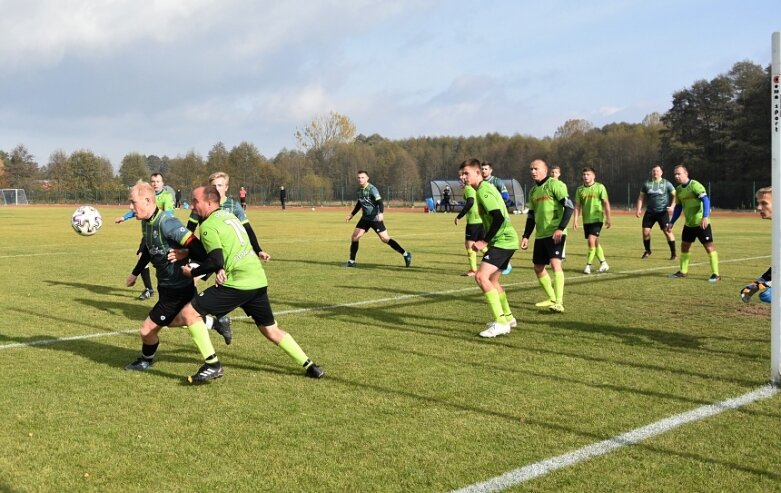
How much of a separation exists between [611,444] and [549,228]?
5.62m

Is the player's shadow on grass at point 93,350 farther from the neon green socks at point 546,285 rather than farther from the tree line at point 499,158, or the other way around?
the tree line at point 499,158

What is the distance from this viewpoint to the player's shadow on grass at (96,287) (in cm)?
1159

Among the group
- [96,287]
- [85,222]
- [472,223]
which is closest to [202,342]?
[85,222]

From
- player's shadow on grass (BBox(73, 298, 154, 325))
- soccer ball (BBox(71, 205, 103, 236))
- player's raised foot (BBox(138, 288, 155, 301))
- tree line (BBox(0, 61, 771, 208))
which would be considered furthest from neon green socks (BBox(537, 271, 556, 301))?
tree line (BBox(0, 61, 771, 208))

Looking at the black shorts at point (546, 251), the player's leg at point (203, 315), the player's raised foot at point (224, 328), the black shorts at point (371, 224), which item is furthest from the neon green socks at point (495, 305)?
the black shorts at point (371, 224)

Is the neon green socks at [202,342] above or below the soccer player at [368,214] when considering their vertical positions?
below

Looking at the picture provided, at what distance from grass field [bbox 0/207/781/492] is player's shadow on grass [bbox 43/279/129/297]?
320 mm

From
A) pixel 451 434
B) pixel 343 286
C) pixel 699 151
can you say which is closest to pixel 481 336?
pixel 451 434

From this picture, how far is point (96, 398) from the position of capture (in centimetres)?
562

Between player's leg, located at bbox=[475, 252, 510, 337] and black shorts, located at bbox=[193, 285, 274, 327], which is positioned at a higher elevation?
black shorts, located at bbox=[193, 285, 274, 327]

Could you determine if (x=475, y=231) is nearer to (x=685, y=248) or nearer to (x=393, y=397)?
(x=685, y=248)

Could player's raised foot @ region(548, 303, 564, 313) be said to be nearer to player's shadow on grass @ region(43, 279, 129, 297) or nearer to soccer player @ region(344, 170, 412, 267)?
soccer player @ region(344, 170, 412, 267)

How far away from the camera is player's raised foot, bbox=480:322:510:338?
7.90 metres

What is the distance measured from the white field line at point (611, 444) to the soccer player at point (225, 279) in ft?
8.34
